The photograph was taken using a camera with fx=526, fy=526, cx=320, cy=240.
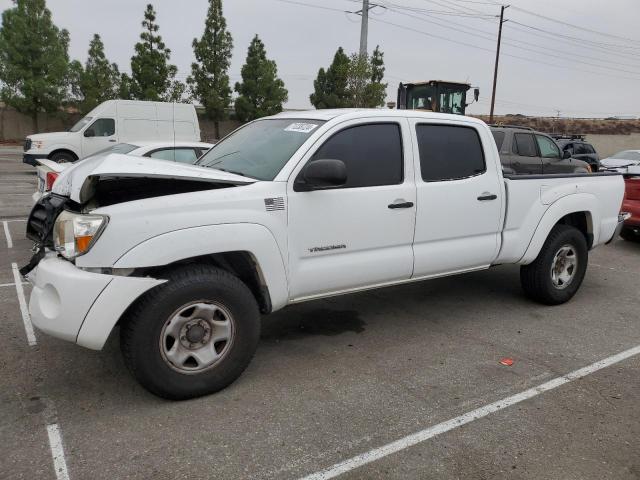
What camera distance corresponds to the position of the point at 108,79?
1427 inches

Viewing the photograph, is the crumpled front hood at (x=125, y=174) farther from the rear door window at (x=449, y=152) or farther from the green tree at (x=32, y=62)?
the green tree at (x=32, y=62)

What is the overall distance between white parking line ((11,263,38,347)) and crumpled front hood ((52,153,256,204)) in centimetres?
141

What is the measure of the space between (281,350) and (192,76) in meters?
32.9

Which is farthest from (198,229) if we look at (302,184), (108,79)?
(108,79)

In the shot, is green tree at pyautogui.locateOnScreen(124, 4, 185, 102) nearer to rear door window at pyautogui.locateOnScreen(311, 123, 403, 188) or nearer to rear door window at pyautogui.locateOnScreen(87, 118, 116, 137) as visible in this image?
rear door window at pyautogui.locateOnScreen(87, 118, 116, 137)

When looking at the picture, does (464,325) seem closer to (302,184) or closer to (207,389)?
(302,184)

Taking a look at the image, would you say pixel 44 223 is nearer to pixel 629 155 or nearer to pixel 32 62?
pixel 629 155

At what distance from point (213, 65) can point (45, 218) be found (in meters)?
32.8

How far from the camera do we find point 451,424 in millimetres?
3207

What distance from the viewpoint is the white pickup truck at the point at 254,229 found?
307cm

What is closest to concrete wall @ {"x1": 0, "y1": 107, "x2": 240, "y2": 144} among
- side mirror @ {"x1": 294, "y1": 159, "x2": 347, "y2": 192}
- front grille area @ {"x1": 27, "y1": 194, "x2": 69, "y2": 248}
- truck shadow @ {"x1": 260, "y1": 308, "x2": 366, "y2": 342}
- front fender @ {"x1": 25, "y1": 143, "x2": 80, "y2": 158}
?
front fender @ {"x1": 25, "y1": 143, "x2": 80, "y2": 158}

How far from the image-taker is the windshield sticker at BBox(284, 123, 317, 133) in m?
4.02

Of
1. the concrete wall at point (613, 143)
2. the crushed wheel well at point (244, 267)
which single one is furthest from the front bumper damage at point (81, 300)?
the concrete wall at point (613, 143)

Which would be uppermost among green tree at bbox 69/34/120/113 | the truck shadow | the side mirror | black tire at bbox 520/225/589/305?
green tree at bbox 69/34/120/113
